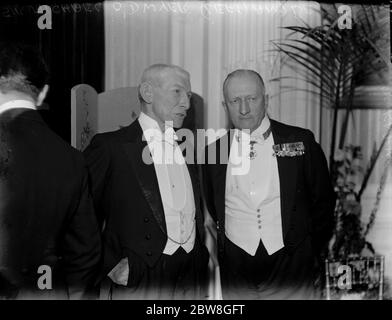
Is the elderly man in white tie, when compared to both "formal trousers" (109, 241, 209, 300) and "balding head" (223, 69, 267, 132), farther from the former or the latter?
"balding head" (223, 69, 267, 132)

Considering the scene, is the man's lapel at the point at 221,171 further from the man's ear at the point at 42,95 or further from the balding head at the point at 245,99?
the man's ear at the point at 42,95

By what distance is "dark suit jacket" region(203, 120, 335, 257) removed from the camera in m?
2.51

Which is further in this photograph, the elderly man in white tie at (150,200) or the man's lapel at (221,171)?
the man's lapel at (221,171)

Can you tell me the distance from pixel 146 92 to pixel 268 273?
0.97 m

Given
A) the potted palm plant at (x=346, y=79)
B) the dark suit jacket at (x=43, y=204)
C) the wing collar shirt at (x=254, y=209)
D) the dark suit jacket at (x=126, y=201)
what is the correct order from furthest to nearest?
the potted palm plant at (x=346, y=79)
the wing collar shirt at (x=254, y=209)
the dark suit jacket at (x=126, y=201)
the dark suit jacket at (x=43, y=204)

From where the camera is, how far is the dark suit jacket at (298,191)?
8.24 feet

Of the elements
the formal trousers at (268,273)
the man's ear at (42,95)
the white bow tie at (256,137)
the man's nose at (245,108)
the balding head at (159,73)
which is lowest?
the formal trousers at (268,273)

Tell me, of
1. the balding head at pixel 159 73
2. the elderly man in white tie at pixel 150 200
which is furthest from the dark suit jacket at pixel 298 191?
the balding head at pixel 159 73

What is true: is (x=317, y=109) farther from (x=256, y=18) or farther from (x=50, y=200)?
(x=50, y=200)

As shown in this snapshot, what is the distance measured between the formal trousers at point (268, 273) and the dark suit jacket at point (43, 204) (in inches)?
24.7

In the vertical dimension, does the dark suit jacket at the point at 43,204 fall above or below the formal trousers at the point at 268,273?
above

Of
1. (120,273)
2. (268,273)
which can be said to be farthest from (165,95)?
(268,273)

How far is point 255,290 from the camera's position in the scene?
101 inches

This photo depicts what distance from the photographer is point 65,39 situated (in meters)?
2.55
